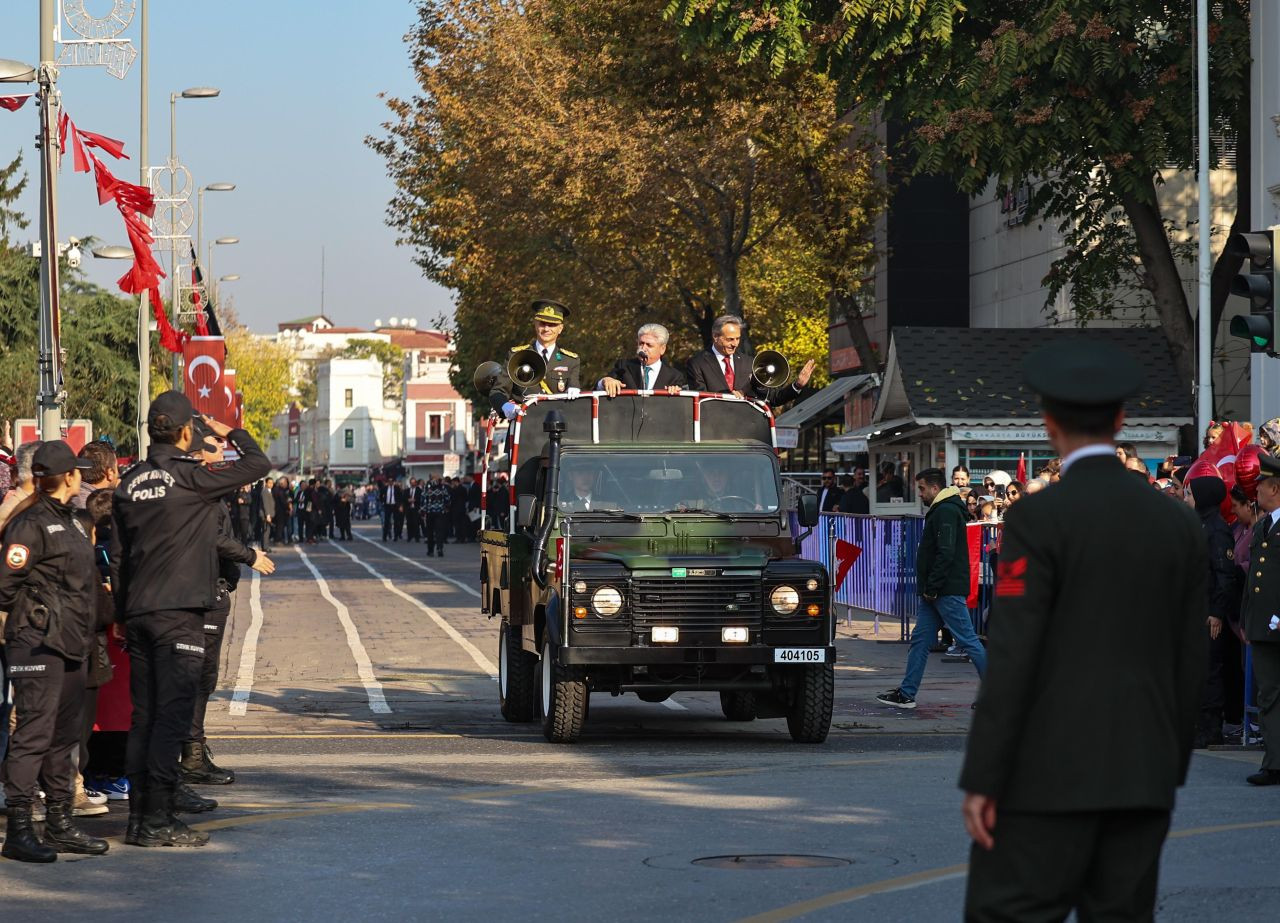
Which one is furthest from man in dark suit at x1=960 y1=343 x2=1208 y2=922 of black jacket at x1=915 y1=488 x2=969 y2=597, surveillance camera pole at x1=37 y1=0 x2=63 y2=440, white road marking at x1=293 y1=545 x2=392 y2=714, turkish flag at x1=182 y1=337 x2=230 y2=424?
turkish flag at x1=182 y1=337 x2=230 y2=424

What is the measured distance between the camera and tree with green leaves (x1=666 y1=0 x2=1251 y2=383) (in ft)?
92.7

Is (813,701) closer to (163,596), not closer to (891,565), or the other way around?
(163,596)

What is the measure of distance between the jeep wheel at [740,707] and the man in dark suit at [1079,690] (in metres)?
10.7

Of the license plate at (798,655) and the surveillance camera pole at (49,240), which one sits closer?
the license plate at (798,655)

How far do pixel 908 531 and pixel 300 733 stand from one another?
11.0 meters

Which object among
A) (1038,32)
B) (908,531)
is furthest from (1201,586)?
(1038,32)

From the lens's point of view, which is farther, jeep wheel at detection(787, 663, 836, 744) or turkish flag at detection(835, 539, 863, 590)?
turkish flag at detection(835, 539, 863, 590)

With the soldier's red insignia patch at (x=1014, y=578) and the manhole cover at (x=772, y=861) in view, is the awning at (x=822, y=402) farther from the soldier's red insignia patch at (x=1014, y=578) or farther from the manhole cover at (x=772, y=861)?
the soldier's red insignia patch at (x=1014, y=578)

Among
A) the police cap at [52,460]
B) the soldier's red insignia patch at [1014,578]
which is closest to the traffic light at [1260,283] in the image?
the police cap at [52,460]

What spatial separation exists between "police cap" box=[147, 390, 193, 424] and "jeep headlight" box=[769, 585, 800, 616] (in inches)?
191

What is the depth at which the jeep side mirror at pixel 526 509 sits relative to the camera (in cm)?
1446

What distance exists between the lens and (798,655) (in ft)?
44.6

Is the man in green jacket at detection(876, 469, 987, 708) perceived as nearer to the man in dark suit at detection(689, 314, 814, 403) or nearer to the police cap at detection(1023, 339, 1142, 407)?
the man in dark suit at detection(689, 314, 814, 403)

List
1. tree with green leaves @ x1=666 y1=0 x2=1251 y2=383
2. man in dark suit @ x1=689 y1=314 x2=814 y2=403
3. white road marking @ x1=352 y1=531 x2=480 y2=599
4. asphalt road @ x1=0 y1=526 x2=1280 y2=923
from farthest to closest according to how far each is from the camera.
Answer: white road marking @ x1=352 y1=531 x2=480 y2=599, tree with green leaves @ x1=666 y1=0 x2=1251 y2=383, man in dark suit @ x1=689 y1=314 x2=814 y2=403, asphalt road @ x1=0 y1=526 x2=1280 y2=923
